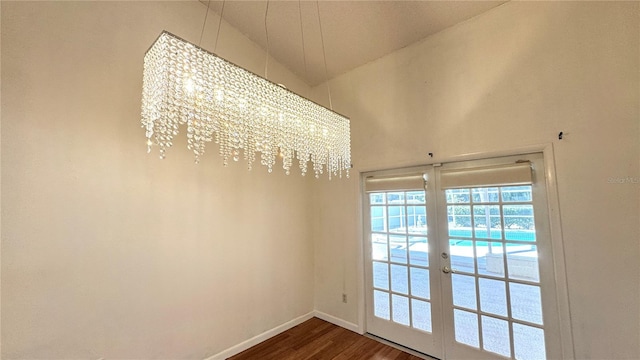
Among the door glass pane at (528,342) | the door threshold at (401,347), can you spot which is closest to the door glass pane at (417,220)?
the door glass pane at (528,342)

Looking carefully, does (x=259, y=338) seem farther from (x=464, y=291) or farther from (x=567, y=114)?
(x=567, y=114)

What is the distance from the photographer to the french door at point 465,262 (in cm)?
206

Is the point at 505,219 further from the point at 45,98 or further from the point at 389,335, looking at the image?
the point at 45,98

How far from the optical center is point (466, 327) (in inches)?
91.7

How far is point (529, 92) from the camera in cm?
211

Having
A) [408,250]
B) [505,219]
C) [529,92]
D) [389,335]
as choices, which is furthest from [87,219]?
[529,92]

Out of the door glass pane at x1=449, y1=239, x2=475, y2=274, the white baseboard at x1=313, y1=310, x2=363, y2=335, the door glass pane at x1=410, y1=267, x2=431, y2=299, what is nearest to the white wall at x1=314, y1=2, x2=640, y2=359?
the door glass pane at x1=449, y1=239, x2=475, y2=274

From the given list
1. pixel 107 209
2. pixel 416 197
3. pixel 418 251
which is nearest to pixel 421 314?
pixel 418 251

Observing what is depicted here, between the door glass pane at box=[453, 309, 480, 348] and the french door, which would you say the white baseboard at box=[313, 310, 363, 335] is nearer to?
the french door

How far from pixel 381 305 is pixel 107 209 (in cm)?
282

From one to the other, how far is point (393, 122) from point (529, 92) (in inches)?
47.5

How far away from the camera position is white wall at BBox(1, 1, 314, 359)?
163cm

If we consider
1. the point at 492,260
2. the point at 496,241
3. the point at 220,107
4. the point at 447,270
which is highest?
the point at 220,107

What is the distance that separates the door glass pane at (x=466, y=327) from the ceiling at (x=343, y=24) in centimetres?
283
